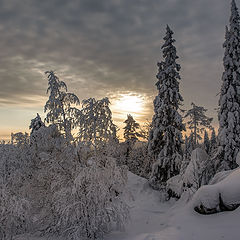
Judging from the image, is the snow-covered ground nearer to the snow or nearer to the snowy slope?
the snowy slope

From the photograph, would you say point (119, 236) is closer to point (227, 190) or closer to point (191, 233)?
point (191, 233)

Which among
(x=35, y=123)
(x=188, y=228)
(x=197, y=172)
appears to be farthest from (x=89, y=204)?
(x=35, y=123)

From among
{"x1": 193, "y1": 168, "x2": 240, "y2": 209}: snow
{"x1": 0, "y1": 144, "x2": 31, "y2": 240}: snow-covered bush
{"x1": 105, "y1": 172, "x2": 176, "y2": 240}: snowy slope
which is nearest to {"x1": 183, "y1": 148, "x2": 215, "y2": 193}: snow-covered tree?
{"x1": 105, "y1": 172, "x2": 176, "y2": 240}: snowy slope

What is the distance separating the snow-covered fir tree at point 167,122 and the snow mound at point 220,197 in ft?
31.6

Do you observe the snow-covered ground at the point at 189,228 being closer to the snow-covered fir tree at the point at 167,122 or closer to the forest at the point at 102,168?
the forest at the point at 102,168

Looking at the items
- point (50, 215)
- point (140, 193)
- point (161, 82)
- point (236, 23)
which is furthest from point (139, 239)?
point (236, 23)

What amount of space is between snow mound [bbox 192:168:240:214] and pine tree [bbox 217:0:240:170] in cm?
707

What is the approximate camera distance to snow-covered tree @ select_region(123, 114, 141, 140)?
3921 centimetres

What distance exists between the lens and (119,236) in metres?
11.4

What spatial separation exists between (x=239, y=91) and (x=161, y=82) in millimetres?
6742

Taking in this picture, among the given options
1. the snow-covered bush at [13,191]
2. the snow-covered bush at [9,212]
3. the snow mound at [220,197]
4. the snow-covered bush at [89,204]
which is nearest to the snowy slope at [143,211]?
the snow-covered bush at [89,204]

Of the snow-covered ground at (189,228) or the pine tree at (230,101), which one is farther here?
the pine tree at (230,101)

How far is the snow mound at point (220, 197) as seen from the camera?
9938 mm

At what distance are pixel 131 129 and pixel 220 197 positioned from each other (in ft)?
95.8
